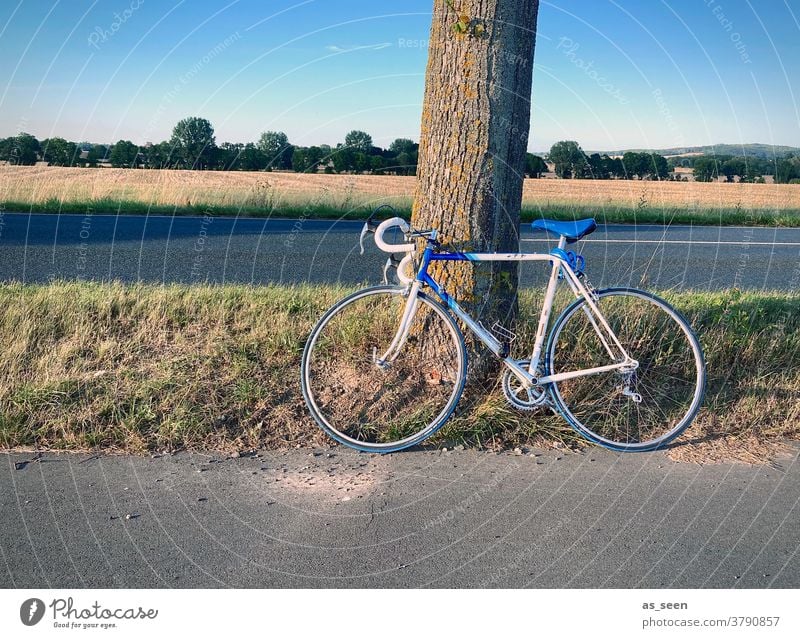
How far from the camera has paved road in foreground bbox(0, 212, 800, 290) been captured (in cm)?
832

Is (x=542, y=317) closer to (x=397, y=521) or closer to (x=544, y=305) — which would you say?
(x=544, y=305)

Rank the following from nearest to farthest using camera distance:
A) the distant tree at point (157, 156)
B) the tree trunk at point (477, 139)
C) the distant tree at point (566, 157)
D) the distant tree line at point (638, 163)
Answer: the tree trunk at point (477, 139) < the distant tree line at point (638, 163) < the distant tree at point (566, 157) < the distant tree at point (157, 156)

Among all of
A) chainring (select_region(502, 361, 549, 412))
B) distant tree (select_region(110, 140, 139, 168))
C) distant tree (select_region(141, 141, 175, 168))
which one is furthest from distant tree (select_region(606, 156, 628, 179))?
distant tree (select_region(110, 140, 139, 168))

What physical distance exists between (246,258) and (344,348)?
5.16 metres

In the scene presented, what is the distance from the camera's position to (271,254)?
32.0 ft

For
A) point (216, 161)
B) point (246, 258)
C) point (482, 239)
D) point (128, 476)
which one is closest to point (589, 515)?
point (482, 239)

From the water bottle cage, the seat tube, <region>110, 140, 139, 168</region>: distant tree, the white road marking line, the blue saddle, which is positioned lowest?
the seat tube

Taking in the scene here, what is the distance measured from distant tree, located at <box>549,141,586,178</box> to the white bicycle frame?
9583 mm

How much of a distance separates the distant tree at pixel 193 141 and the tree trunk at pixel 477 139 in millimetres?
7971

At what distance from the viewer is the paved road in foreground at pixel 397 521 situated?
110 inches

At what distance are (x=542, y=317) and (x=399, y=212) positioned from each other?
776 centimetres

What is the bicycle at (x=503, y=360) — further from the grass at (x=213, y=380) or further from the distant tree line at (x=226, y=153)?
the distant tree line at (x=226, y=153)

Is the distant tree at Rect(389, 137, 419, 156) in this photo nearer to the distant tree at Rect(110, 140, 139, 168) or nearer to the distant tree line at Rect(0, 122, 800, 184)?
the distant tree line at Rect(0, 122, 800, 184)

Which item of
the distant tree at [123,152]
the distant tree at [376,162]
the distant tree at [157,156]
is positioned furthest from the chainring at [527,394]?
the distant tree at [123,152]
